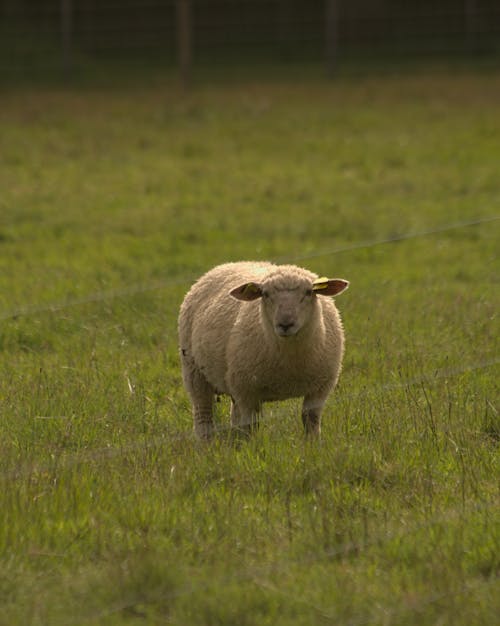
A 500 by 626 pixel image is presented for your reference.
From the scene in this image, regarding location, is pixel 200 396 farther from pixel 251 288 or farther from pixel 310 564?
pixel 310 564

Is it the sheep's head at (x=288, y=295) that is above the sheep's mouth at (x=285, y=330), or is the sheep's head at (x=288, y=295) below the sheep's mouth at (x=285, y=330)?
above

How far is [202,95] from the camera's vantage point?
2033cm

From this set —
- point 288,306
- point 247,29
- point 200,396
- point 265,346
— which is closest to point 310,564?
point 288,306

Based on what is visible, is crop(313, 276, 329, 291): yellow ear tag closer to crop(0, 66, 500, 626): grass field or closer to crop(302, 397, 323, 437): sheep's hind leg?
crop(302, 397, 323, 437): sheep's hind leg

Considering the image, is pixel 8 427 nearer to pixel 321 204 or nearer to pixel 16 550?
pixel 16 550

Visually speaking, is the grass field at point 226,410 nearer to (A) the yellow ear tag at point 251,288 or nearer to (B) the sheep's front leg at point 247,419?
(B) the sheep's front leg at point 247,419

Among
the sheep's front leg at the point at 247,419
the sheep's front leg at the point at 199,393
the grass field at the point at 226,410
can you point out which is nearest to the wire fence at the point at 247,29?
the grass field at the point at 226,410

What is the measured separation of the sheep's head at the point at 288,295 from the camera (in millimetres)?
5051

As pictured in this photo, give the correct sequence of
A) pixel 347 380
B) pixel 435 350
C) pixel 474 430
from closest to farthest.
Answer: pixel 474 430, pixel 347 380, pixel 435 350

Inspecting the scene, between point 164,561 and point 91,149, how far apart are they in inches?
457

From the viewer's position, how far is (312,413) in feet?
17.7

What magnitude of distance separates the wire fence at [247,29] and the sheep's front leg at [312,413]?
2021cm

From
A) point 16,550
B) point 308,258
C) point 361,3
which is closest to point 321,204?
point 308,258

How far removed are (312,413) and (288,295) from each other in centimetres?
56
